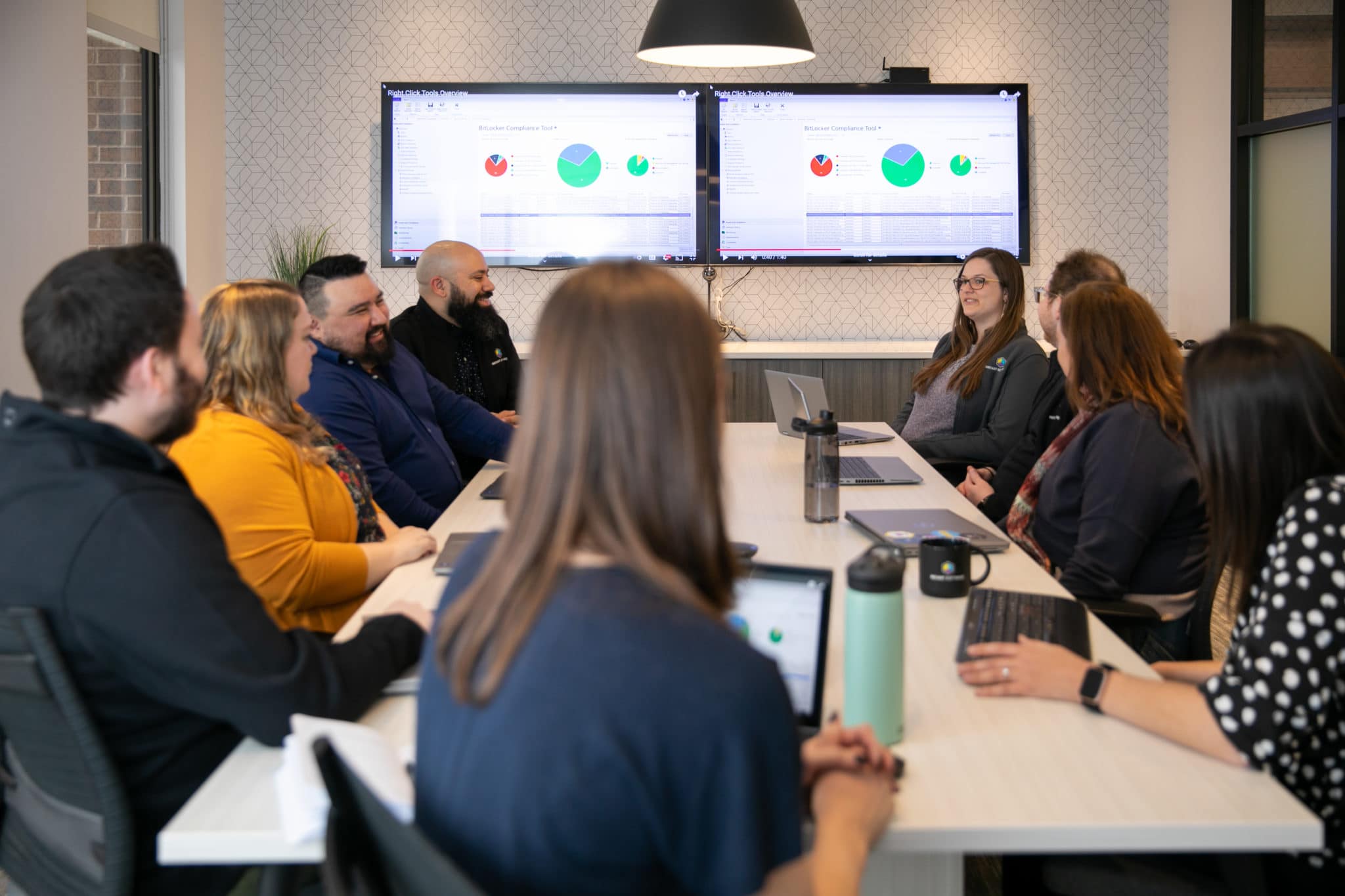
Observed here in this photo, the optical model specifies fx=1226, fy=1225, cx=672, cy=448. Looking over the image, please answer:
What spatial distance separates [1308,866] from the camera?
1426mm

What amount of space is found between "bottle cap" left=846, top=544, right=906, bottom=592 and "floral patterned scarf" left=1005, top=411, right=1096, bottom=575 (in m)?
1.40

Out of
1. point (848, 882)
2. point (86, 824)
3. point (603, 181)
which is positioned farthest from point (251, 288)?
point (603, 181)

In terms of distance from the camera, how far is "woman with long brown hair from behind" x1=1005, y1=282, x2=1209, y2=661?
7.52 ft

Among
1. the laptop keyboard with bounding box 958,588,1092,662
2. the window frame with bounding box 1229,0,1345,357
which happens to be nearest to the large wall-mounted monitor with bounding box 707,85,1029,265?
the window frame with bounding box 1229,0,1345,357

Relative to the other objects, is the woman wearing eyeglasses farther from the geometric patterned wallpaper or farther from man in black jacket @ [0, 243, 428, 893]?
man in black jacket @ [0, 243, 428, 893]

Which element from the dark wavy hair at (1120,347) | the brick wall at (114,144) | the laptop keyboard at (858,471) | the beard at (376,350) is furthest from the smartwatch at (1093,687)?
the brick wall at (114,144)

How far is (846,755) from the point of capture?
1.18 meters

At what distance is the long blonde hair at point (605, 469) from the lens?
882mm

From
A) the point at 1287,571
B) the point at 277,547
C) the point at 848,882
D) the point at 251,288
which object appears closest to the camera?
the point at 848,882

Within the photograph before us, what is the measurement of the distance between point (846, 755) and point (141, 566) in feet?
2.50

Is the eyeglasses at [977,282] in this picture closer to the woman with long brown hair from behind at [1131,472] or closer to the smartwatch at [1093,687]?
the woman with long brown hair from behind at [1131,472]

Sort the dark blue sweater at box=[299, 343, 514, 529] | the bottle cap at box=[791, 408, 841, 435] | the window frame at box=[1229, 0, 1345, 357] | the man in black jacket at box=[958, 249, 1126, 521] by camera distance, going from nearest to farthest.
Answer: the bottle cap at box=[791, 408, 841, 435] → the dark blue sweater at box=[299, 343, 514, 529] → the man in black jacket at box=[958, 249, 1126, 521] → the window frame at box=[1229, 0, 1345, 357]

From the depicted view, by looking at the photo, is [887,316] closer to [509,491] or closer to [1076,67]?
[1076,67]

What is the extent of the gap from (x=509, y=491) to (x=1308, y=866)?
1094 mm
